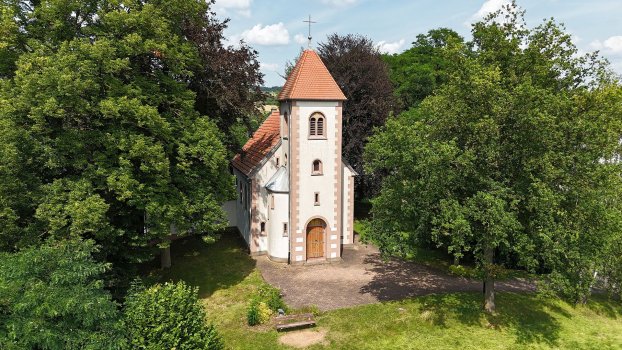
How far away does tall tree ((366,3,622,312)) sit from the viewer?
14758 mm

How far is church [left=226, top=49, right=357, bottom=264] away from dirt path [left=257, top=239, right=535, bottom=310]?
1332 millimetres

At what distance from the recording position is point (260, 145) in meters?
31.6

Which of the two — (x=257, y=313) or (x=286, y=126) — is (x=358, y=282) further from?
(x=286, y=126)

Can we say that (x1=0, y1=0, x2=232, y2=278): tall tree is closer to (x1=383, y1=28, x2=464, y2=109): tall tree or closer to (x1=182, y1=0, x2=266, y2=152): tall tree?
(x1=182, y1=0, x2=266, y2=152): tall tree

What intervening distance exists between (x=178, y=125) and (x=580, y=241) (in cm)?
1828

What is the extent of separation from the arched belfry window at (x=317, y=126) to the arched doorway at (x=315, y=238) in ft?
17.9

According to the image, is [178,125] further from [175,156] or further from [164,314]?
[164,314]

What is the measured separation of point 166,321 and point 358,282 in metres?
12.6

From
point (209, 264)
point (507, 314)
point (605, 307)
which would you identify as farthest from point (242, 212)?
point (605, 307)

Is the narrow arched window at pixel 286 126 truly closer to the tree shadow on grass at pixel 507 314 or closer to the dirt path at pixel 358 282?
the dirt path at pixel 358 282

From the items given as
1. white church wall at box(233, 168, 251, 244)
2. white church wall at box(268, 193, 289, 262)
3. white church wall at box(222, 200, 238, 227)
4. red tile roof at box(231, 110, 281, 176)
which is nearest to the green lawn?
white church wall at box(268, 193, 289, 262)

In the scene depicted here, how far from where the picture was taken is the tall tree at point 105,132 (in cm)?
1630

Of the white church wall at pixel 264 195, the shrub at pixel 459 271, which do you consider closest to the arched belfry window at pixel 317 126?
the white church wall at pixel 264 195

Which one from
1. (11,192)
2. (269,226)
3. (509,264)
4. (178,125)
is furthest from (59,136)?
(509,264)
